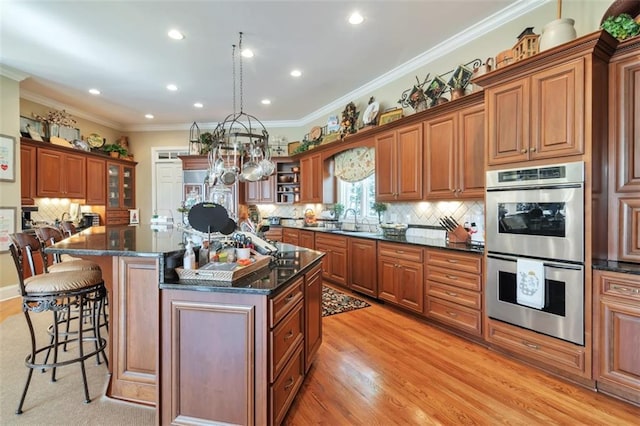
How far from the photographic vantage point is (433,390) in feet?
7.03

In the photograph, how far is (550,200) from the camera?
2277 millimetres

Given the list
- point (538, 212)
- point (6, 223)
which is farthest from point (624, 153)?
point (6, 223)

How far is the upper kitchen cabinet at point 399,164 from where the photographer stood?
3.74 metres

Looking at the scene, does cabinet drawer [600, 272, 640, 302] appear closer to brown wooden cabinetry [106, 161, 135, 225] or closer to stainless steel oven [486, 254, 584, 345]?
stainless steel oven [486, 254, 584, 345]

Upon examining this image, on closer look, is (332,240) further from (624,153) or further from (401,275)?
(624,153)

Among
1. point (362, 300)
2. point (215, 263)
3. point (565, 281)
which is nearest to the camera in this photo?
point (215, 263)

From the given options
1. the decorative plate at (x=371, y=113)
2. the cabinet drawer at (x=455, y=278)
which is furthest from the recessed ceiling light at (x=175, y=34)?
the cabinet drawer at (x=455, y=278)

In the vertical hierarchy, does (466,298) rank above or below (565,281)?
below

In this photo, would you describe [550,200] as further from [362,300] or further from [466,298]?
[362,300]

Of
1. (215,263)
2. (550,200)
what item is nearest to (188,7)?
(215,263)

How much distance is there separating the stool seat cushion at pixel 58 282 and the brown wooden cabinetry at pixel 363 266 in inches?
117

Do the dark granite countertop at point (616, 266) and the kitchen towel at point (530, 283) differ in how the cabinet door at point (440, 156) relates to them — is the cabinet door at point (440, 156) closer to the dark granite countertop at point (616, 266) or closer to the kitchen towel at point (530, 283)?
the kitchen towel at point (530, 283)

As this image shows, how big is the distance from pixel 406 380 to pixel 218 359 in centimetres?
145

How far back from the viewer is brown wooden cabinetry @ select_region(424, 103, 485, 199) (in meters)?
3.08
